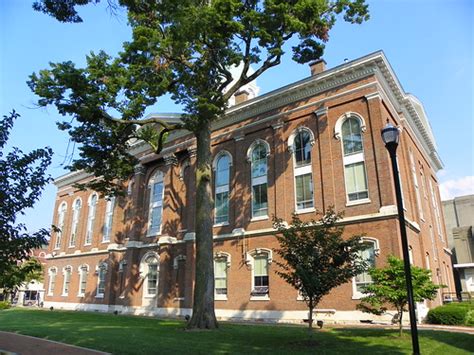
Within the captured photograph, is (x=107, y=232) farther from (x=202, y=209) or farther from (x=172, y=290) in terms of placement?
(x=202, y=209)

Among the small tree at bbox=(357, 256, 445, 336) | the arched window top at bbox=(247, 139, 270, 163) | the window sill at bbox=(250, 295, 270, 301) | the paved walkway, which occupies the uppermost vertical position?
the arched window top at bbox=(247, 139, 270, 163)

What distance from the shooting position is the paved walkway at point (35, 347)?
10.3m

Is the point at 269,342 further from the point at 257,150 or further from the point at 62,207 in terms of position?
the point at 62,207

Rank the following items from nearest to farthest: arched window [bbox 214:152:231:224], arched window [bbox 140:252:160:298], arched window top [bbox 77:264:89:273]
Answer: arched window [bbox 214:152:231:224] → arched window [bbox 140:252:160:298] → arched window top [bbox 77:264:89:273]

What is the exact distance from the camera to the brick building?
20.2 meters

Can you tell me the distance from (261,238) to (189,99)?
9637 millimetres

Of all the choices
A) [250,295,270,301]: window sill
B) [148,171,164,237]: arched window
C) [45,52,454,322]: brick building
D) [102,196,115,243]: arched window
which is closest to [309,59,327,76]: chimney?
[45,52,454,322]: brick building

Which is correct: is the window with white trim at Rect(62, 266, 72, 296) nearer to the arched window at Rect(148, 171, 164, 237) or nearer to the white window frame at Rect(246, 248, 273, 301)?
the arched window at Rect(148, 171, 164, 237)

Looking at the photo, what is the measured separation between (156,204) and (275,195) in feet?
38.7

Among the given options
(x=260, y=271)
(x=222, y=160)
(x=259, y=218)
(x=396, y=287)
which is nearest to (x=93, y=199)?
(x=222, y=160)

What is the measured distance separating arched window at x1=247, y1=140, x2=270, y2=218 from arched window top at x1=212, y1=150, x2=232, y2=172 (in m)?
2.00

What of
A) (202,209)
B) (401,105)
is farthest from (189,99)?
(401,105)

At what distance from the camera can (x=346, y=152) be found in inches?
834

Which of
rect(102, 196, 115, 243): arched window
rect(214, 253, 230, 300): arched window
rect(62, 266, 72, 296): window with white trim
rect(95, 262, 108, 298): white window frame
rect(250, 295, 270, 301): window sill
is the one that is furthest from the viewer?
rect(62, 266, 72, 296): window with white trim
